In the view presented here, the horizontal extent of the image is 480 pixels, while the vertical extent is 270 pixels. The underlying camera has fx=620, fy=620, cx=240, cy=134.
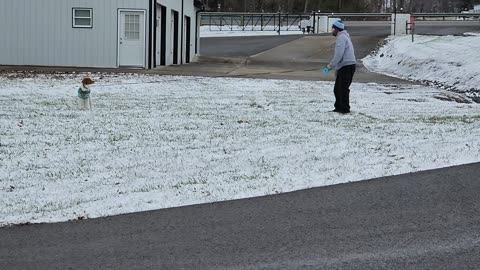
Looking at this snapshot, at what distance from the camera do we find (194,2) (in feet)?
101

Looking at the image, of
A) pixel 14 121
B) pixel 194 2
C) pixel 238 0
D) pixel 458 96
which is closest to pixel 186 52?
pixel 194 2

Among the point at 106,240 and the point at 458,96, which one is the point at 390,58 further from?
the point at 106,240

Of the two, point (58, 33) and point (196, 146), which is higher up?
point (58, 33)

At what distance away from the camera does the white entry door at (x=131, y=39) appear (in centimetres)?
2234

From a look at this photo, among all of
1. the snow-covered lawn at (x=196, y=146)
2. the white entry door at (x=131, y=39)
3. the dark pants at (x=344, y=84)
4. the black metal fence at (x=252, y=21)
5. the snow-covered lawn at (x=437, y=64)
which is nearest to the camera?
the snow-covered lawn at (x=196, y=146)

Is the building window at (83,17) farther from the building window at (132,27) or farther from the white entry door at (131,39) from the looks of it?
the building window at (132,27)

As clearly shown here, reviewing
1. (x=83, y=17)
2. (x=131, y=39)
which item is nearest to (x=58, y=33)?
(x=83, y=17)

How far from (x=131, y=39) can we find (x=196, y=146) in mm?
14746

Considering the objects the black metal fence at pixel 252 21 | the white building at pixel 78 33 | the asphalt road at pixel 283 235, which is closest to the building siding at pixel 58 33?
the white building at pixel 78 33

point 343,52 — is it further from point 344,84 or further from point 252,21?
point 252,21

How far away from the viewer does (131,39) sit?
73.8 feet

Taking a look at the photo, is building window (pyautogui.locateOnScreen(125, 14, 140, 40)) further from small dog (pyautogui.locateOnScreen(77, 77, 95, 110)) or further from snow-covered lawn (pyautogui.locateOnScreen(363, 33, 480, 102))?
small dog (pyautogui.locateOnScreen(77, 77, 95, 110))

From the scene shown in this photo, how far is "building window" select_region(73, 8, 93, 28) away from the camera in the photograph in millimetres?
22203

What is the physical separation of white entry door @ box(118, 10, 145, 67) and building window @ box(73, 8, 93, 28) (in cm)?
106
